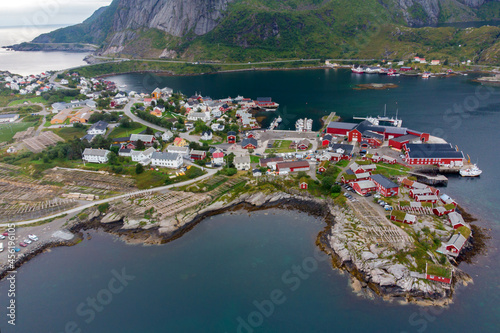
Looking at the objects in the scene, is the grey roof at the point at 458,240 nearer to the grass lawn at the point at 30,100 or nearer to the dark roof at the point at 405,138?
the dark roof at the point at 405,138

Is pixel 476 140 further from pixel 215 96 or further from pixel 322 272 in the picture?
pixel 215 96

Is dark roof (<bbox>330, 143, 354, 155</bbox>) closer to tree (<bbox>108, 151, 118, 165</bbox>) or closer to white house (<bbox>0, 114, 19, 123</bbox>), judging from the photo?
tree (<bbox>108, 151, 118, 165</bbox>)

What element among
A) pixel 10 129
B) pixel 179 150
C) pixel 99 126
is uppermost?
pixel 99 126

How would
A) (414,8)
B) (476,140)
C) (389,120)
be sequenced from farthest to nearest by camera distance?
(414,8) → (389,120) → (476,140)

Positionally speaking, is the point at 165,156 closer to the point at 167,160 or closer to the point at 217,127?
the point at 167,160

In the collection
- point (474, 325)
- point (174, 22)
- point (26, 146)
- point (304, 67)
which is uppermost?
point (174, 22)

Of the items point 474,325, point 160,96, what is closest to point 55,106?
point 160,96

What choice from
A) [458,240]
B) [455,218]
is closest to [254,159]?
[455,218]

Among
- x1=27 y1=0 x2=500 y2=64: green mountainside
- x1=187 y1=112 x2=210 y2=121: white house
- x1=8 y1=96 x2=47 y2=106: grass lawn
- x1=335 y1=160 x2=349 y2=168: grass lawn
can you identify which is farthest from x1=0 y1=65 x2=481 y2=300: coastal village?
x1=27 y1=0 x2=500 y2=64: green mountainside
